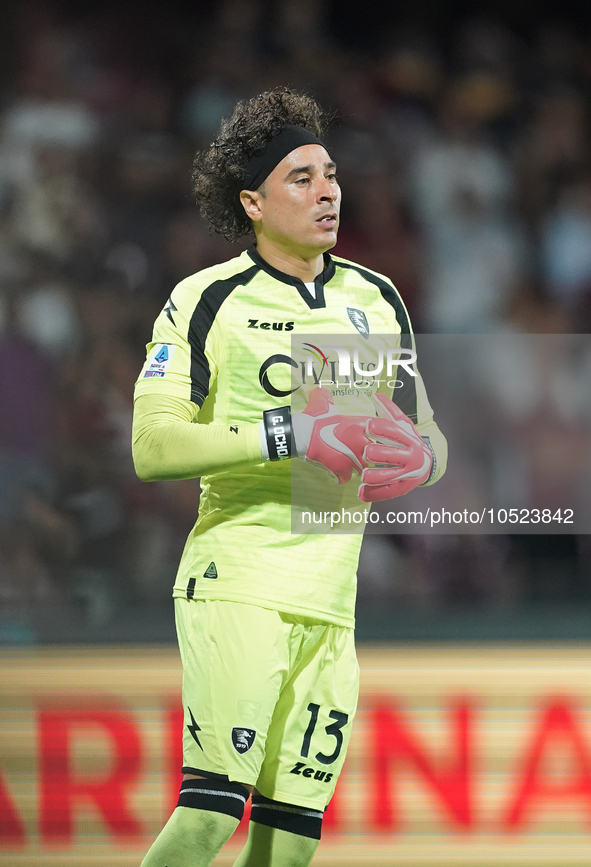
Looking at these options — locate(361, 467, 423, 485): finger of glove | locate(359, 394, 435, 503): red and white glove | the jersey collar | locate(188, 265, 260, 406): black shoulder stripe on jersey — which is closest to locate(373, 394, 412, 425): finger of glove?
locate(359, 394, 435, 503): red and white glove

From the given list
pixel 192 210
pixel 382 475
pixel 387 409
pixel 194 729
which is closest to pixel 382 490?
pixel 382 475

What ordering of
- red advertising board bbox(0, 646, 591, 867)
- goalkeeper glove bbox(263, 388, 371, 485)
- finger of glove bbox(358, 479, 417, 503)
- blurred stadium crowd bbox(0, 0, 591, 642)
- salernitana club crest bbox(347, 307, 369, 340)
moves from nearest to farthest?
goalkeeper glove bbox(263, 388, 371, 485) < finger of glove bbox(358, 479, 417, 503) < salernitana club crest bbox(347, 307, 369, 340) < red advertising board bbox(0, 646, 591, 867) < blurred stadium crowd bbox(0, 0, 591, 642)

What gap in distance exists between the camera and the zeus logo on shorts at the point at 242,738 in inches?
65.7

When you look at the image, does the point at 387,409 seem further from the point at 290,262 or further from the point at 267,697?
the point at 267,697

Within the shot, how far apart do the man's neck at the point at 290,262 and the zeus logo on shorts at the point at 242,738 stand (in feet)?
2.69

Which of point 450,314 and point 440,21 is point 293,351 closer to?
point 450,314

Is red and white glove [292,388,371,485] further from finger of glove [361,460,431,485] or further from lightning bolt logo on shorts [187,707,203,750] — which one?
lightning bolt logo on shorts [187,707,203,750]

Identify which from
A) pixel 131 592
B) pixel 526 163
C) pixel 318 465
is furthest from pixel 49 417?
pixel 526 163

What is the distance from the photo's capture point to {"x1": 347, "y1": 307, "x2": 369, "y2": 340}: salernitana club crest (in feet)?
6.21

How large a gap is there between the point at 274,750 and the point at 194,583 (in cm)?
32

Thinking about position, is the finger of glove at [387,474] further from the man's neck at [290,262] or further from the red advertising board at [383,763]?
the red advertising board at [383,763]

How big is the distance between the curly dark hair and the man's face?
0.08 m

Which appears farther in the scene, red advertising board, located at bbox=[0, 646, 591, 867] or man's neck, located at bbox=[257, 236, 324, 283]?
red advertising board, located at bbox=[0, 646, 591, 867]

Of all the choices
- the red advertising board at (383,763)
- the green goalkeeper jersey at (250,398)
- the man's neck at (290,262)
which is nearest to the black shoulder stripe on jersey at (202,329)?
the green goalkeeper jersey at (250,398)
